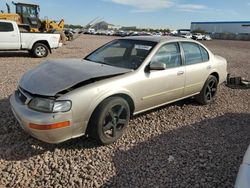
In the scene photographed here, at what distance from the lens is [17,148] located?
3.59 meters

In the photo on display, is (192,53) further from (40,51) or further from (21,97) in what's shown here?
(40,51)

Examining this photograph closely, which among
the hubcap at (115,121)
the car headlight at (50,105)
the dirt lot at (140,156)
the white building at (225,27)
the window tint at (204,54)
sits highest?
the white building at (225,27)

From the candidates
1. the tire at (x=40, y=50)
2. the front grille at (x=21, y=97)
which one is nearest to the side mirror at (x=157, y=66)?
the front grille at (x=21, y=97)

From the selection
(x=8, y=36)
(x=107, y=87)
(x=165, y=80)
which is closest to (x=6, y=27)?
(x=8, y=36)

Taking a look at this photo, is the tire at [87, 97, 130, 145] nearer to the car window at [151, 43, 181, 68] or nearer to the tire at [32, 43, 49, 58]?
the car window at [151, 43, 181, 68]

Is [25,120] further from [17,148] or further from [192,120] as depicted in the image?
[192,120]

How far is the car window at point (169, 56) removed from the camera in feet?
15.0

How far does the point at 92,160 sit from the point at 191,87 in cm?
276

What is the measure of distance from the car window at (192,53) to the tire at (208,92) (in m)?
0.60

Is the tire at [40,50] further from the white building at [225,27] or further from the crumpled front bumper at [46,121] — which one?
the white building at [225,27]

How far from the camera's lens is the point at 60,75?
3752mm

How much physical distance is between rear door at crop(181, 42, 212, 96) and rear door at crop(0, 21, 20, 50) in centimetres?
937

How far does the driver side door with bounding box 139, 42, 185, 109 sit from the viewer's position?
4338mm

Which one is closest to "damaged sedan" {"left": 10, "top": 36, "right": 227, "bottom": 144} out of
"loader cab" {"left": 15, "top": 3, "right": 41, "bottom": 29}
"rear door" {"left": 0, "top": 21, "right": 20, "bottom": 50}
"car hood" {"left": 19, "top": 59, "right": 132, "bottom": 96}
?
"car hood" {"left": 19, "top": 59, "right": 132, "bottom": 96}
